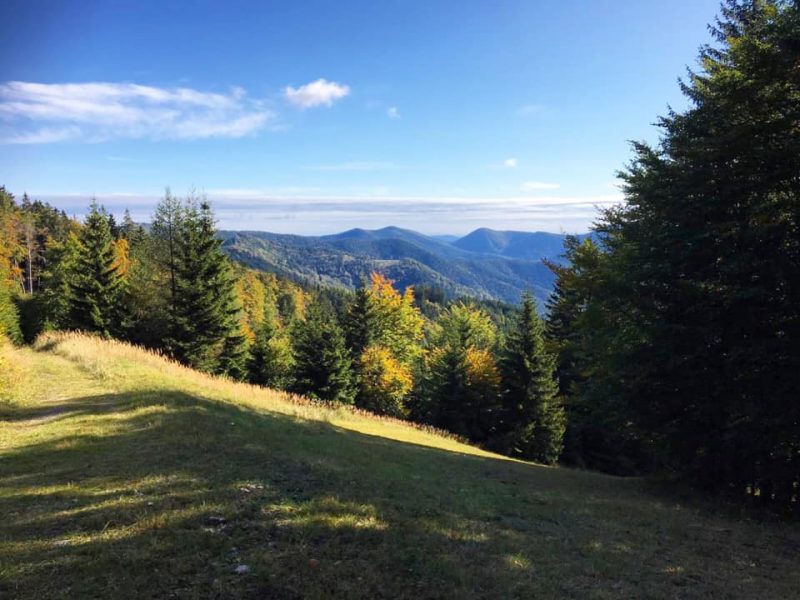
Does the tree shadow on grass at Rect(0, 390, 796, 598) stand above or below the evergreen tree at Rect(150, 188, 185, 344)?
below

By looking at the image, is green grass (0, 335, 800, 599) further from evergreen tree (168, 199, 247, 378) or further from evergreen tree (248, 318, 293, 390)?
evergreen tree (248, 318, 293, 390)

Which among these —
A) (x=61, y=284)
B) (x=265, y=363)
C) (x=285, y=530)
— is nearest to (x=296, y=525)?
(x=285, y=530)

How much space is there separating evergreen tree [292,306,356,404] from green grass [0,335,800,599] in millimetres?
28083

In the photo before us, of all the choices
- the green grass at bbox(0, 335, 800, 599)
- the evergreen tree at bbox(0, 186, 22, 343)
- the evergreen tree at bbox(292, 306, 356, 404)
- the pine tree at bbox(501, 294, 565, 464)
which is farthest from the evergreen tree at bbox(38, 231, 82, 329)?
the pine tree at bbox(501, 294, 565, 464)

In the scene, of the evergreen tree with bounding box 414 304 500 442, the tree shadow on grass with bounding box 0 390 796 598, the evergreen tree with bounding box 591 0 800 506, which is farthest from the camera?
the evergreen tree with bounding box 414 304 500 442

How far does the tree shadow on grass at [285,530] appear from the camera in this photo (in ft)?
15.4

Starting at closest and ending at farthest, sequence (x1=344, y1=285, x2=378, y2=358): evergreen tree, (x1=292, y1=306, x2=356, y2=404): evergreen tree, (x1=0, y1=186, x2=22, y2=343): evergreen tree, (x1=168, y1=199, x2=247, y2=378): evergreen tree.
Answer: (x1=168, y1=199, x2=247, y2=378): evergreen tree
(x1=0, y1=186, x2=22, y2=343): evergreen tree
(x1=292, y1=306, x2=356, y2=404): evergreen tree
(x1=344, y1=285, x2=378, y2=358): evergreen tree

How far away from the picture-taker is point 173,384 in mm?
15500

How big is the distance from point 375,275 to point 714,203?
154ft

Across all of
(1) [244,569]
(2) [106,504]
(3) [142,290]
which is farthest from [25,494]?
(3) [142,290]

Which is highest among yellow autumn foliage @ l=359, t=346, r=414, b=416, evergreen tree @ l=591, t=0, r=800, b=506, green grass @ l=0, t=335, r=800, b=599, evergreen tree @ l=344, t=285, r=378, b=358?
evergreen tree @ l=591, t=0, r=800, b=506

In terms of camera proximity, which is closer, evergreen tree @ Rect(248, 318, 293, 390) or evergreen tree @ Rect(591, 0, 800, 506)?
evergreen tree @ Rect(591, 0, 800, 506)

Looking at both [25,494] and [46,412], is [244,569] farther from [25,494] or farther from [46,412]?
[46,412]

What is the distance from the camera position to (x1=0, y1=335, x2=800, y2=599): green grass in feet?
15.6
